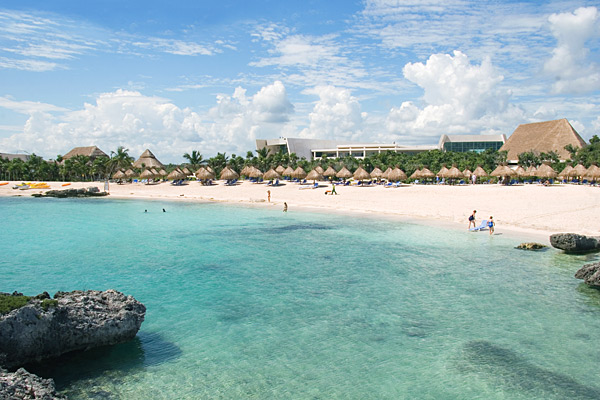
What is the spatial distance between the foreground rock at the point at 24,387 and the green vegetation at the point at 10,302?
1108 millimetres

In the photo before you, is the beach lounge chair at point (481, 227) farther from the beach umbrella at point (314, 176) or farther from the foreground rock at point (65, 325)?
the beach umbrella at point (314, 176)

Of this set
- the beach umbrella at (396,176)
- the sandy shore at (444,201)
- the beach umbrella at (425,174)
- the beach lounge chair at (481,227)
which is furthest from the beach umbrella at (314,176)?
the beach lounge chair at (481,227)

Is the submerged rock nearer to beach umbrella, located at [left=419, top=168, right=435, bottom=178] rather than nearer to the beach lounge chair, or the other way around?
the beach lounge chair

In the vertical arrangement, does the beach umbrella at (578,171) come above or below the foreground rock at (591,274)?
above

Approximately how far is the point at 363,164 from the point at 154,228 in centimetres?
2899

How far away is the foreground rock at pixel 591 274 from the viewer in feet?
36.6

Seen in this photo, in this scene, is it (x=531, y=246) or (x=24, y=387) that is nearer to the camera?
(x=24, y=387)

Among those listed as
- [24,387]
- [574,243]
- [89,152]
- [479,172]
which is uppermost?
[89,152]

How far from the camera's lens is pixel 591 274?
1155 cm

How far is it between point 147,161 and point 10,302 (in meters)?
60.9

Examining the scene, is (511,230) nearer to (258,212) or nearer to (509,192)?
(509,192)

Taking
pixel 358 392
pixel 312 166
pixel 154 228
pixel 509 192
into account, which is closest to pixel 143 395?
pixel 358 392

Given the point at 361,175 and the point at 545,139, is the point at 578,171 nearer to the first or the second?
the point at 361,175

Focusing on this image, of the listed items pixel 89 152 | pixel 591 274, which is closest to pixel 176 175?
pixel 89 152
